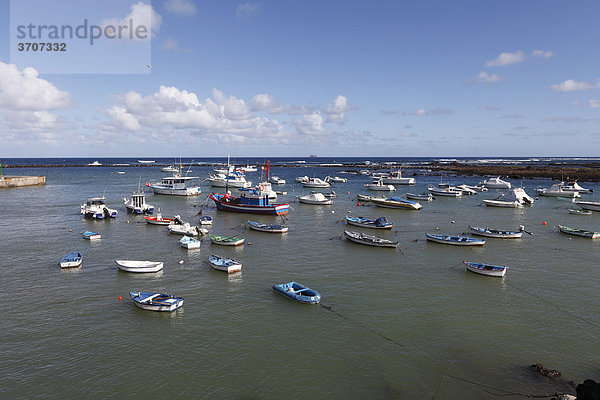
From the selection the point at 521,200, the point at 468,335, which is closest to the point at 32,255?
the point at 468,335

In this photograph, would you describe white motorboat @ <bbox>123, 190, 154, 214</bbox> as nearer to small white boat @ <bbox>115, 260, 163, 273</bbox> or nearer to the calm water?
the calm water

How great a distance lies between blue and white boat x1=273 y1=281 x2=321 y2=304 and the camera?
25781mm

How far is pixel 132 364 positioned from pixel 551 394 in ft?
68.9

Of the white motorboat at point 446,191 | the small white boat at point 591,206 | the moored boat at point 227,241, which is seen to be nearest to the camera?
the moored boat at point 227,241

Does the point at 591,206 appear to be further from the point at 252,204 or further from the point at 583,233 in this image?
the point at 252,204

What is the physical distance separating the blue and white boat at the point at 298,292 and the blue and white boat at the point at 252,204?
33.2 metres

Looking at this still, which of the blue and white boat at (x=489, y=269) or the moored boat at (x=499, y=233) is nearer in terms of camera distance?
the blue and white boat at (x=489, y=269)

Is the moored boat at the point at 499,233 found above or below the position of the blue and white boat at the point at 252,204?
below

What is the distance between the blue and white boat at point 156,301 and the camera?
2422 centimetres

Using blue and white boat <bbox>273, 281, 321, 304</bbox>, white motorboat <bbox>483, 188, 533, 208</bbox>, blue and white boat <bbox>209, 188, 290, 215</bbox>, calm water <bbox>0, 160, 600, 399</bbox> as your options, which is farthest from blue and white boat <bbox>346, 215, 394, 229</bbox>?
white motorboat <bbox>483, 188, 533, 208</bbox>

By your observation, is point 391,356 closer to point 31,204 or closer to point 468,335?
point 468,335

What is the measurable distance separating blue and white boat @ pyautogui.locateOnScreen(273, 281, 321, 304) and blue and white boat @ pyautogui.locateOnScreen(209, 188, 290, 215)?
33214 millimetres

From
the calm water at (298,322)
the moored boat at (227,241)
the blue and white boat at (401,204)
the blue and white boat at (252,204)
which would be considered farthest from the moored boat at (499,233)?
the moored boat at (227,241)

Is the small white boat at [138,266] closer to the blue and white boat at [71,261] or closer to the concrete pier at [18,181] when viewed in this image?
the blue and white boat at [71,261]
